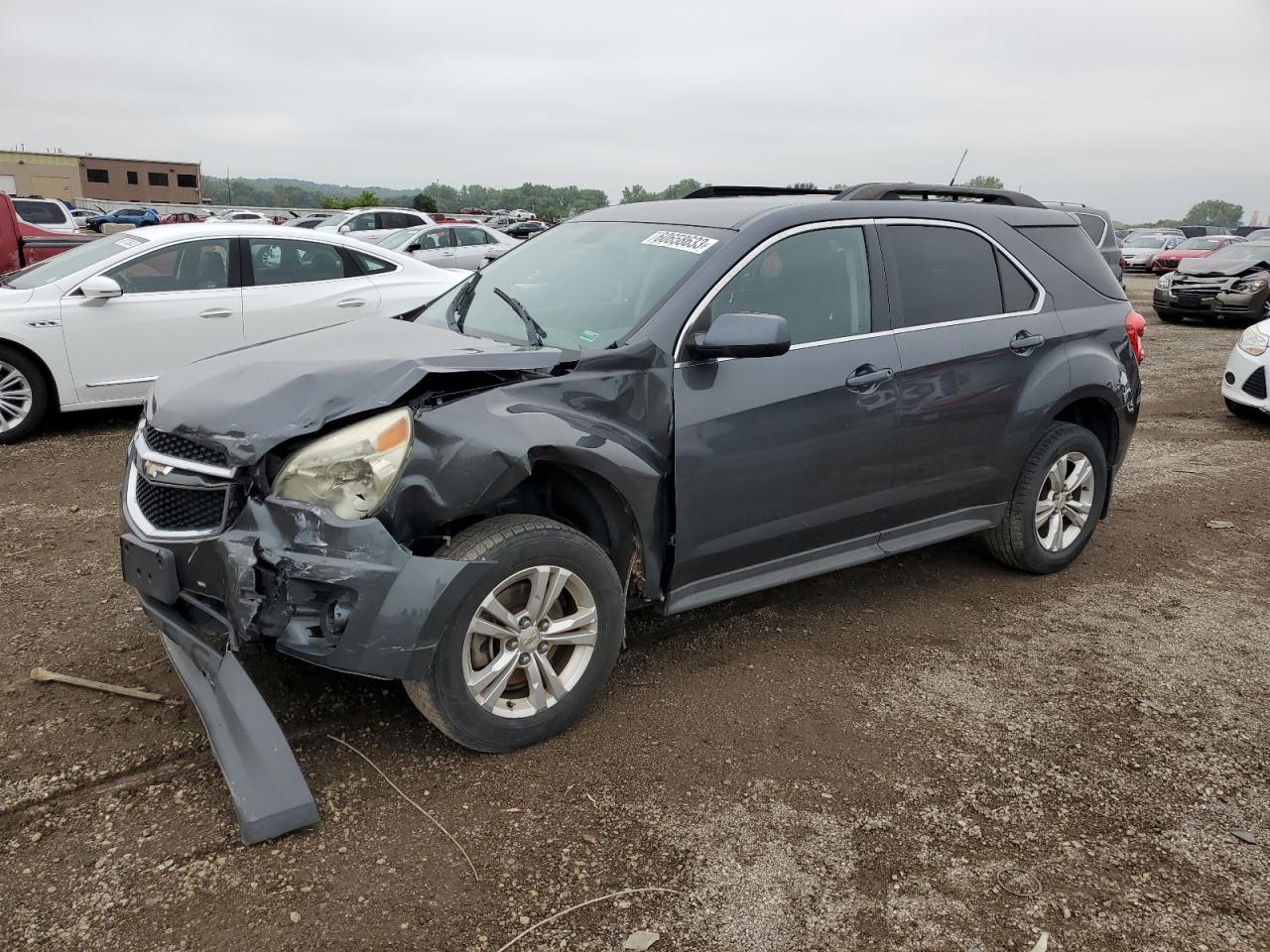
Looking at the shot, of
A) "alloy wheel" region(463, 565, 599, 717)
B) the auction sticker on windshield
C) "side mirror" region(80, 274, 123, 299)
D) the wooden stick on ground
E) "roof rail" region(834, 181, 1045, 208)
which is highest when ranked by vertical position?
"roof rail" region(834, 181, 1045, 208)

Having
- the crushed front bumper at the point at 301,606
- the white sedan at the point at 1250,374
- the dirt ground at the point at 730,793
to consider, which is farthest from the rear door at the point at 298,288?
the white sedan at the point at 1250,374

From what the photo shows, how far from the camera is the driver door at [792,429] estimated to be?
3.41m

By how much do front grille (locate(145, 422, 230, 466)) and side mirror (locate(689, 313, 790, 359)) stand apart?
1607 mm

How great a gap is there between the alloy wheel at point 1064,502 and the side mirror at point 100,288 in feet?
20.6

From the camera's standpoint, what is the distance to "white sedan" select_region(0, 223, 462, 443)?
6.83 meters

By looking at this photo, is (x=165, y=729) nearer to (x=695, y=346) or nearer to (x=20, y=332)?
(x=695, y=346)

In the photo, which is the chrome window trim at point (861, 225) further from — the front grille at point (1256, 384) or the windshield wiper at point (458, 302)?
the front grille at point (1256, 384)

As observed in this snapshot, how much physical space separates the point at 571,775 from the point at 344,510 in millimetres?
1104

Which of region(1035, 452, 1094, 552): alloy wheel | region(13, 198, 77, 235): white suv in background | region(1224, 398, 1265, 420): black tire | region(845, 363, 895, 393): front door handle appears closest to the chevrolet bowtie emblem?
region(845, 363, 895, 393): front door handle

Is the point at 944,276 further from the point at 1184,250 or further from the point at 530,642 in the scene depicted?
the point at 1184,250

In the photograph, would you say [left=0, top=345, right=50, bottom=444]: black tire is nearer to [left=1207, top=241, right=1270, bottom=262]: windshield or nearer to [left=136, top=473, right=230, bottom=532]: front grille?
[left=136, top=473, right=230, bottom=532]: front grille

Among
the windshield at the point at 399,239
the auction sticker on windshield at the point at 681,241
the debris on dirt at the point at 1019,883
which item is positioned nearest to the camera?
the debris on dirt at the point at 1019,883

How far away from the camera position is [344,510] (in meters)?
2.77

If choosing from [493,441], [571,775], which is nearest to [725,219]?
[493,441]
